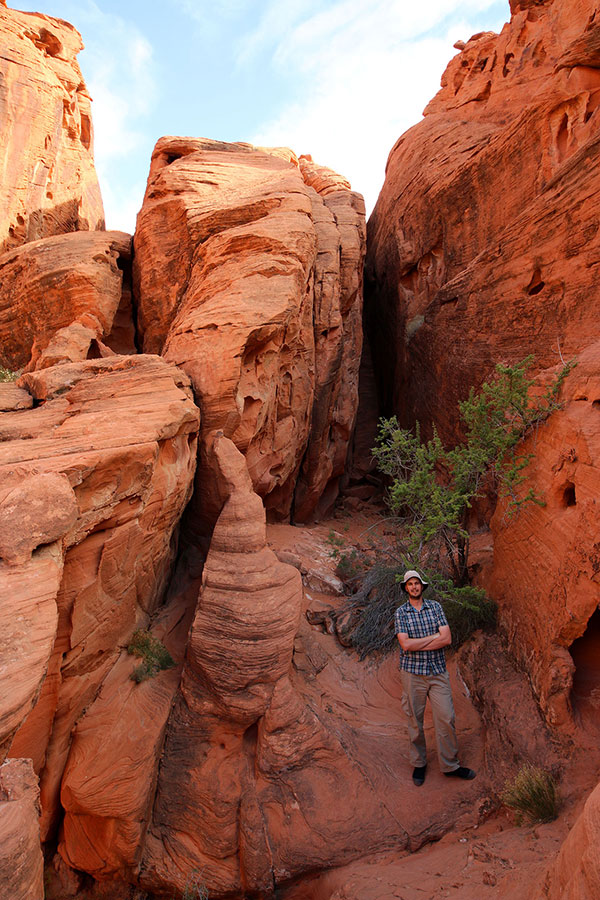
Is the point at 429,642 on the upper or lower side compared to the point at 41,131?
lower

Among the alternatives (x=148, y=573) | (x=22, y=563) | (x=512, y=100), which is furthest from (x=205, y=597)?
(x=512, y=100)

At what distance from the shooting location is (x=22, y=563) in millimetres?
3695

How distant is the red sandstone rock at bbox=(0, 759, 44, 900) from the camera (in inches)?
103

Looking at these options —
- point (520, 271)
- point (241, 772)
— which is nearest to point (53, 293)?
point (520, 271)

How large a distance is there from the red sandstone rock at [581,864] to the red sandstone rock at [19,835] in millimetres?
2885

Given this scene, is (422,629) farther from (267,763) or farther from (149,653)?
(149,653)

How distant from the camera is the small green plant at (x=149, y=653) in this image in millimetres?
5883

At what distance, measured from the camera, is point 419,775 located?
4953 millimetres

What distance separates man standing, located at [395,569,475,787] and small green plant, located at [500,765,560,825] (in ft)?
2.26

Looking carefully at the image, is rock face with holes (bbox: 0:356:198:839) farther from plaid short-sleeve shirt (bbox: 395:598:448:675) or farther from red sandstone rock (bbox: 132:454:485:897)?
plaid short-sleeve shirt (bbox: 395:598:448:675)

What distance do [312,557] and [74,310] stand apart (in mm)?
7531

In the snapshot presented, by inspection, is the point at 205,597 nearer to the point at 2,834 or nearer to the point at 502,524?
the point at 2,834

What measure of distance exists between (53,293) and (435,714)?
11.0 m

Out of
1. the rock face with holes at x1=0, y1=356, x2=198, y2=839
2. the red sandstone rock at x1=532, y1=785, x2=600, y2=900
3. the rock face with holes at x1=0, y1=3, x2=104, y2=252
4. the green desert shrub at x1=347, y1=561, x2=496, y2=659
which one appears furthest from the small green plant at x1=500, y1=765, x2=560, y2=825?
the rock face with holes at x1=0, y1=3, x2=104, y2=252
